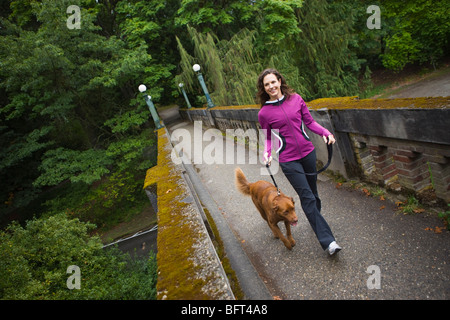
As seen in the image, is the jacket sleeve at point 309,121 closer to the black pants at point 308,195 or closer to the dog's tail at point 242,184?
the black pants at point 308,195

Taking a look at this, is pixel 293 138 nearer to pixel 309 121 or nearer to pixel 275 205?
pixel 309 121

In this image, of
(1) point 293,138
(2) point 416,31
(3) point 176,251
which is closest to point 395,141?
(1) point 293,138

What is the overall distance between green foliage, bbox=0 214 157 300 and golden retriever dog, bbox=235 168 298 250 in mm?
3981

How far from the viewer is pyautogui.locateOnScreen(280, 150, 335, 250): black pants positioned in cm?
301

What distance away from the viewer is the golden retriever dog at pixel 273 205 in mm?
3066

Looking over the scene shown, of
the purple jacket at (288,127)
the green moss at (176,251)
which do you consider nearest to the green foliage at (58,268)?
the green moss at (176,251)

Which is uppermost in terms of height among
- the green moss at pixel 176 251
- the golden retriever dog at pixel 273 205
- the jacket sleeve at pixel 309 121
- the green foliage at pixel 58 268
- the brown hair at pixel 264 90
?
the brown hair at pixel 264 90

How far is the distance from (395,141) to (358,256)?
1476 millimetres

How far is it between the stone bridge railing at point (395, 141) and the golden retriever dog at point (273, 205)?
148 centimetres

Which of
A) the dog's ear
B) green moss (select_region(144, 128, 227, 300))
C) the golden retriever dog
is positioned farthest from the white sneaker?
green moss (select_region(144, 128, 227, 300))

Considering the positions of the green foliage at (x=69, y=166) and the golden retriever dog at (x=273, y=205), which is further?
the green foliage at (x=69, y=166)

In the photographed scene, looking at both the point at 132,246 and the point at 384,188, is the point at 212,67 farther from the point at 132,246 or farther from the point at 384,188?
the point at 384,188
